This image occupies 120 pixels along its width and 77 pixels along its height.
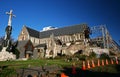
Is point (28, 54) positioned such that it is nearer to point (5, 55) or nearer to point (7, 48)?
point (7, 48)

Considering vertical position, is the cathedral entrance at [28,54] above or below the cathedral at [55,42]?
below

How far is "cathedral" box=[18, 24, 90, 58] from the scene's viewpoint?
4522cm

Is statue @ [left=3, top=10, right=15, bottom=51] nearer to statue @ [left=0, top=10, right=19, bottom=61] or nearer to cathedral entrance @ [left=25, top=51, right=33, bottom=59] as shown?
statue @ [left=0, top=10, right=19, bottom=61]

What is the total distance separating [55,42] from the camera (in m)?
51.0

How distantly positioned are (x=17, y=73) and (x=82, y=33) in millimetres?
46102

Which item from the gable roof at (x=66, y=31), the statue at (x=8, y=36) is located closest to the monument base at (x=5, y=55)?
the statue at (x=8, y=36)

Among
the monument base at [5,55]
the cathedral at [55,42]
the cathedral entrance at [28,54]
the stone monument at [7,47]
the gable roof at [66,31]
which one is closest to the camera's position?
the monument base at [5,55]

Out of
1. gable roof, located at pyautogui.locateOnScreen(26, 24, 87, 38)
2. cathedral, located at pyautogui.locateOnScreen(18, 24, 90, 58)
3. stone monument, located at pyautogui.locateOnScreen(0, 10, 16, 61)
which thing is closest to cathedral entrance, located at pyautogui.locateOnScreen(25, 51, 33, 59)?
cathedral, located at pyautogui.locateOnScreen(18, 24, 90, 58)

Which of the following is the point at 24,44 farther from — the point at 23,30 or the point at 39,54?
the point at 23,30

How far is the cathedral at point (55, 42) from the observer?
148 feet

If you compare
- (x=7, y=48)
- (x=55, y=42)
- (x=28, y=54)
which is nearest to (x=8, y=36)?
(x=7, y=48)

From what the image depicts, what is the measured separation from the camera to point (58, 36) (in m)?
61.7

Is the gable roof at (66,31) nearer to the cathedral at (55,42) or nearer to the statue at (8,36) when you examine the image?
the cathedral at (55,42)

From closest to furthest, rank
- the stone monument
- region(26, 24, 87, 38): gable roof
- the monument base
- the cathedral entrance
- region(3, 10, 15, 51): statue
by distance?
the monument base
the stone monument
region(3, 10, 15, 51): statue
the cathedral entrance
region(26, 24, 87, 38): gable roof
